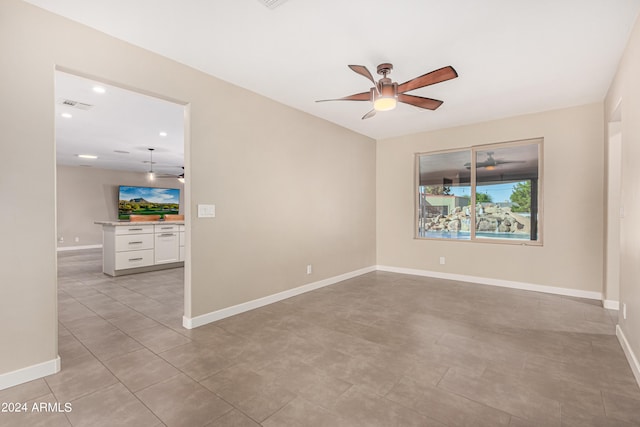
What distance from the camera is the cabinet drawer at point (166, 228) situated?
A: 602cm

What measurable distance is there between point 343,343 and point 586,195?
3.98m

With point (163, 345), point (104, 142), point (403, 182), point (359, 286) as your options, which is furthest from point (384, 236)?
point (104, 142)

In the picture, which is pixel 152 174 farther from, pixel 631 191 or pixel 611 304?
pixel 611 304

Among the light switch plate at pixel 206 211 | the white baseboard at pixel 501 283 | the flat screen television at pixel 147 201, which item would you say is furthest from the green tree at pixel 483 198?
the flat screen television at pixel 147 201

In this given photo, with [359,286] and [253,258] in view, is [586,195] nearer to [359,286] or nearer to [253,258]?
[359,286]

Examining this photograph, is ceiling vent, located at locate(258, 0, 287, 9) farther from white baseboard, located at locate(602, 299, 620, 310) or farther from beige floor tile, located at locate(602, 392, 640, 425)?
white baseboard, located at locate(602, 299, 620, 310)

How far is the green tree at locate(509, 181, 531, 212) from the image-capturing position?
4660 mm

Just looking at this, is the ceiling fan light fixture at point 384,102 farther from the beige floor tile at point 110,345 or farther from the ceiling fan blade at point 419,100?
the beige floor tile at point 110,345

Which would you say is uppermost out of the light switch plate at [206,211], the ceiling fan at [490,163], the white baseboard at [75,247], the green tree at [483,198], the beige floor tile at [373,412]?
the ceiling fan at [490,163]

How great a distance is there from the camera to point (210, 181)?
10.7 ft

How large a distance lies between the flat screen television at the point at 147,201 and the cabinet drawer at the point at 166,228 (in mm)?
4935

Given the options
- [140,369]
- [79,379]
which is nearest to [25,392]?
[79,379]

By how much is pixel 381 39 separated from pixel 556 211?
369 centimetres

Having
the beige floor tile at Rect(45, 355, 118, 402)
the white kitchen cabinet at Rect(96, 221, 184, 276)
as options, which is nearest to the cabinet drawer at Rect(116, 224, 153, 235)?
the white kitchen cabinet at Rect(96, 221, 184, 276)
